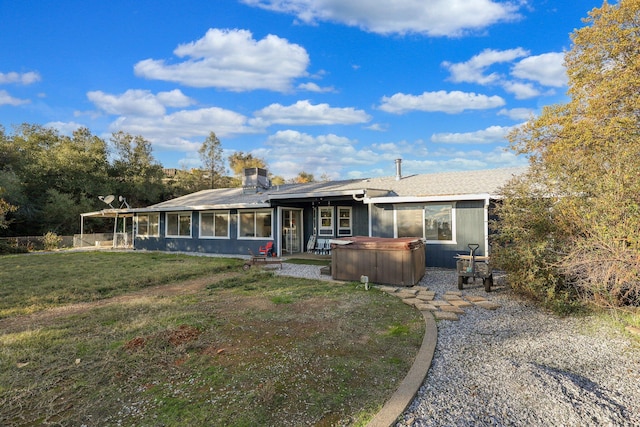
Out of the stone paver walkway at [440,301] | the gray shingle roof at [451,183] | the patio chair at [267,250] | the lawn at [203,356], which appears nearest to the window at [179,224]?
the patio chair at [267,250]

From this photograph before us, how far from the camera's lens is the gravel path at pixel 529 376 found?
7.77 feet

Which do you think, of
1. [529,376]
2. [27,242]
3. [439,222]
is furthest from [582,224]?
[27,242]

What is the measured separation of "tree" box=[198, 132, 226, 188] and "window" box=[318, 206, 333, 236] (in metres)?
23.7

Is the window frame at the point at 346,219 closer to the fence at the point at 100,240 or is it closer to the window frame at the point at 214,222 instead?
the window frame at the point at 214,222

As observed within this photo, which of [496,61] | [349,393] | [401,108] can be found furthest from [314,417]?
[401,108]

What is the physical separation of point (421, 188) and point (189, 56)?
1017 centimetres

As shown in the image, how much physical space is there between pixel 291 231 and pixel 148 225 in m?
8.62

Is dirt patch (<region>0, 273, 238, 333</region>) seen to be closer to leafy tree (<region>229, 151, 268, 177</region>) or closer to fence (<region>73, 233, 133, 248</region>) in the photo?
fence (<region>73, 233, 133, 248</region>)

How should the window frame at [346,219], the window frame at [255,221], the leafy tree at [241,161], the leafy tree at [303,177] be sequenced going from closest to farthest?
the window frame at [346,219] → the window frame at [255,221] → the leafy tree at [241,161] → the leafy tree at [303,177]

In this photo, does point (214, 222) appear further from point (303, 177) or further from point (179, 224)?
point (303, 177)

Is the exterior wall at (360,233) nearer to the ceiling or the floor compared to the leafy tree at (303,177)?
nearer to the floor

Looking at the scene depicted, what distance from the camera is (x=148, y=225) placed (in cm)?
1694

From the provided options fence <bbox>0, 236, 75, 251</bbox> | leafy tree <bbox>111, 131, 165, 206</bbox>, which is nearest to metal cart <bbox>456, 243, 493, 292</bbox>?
fence <bbox>0, 236, 75, 251</bbox>

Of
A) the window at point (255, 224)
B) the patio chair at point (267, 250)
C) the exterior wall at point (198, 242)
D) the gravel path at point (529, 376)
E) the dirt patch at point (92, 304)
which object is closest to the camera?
the gravel path at point (529, 376)
